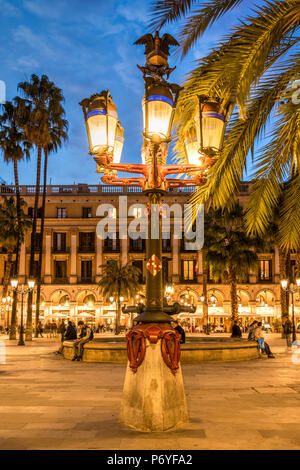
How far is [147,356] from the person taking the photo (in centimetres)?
598

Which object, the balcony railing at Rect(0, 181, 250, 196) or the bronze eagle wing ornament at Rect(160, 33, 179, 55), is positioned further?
the balcony railing at Rect(0, 181, 250, 196)

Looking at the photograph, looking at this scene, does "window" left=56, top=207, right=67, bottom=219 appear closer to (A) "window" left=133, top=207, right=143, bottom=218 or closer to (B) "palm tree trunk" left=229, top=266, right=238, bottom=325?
(A) "window" left=133, top=207, right=143, bottom=218

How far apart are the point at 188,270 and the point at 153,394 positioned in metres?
48.4

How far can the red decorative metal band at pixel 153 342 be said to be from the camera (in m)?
6.00

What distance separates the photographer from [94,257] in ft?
178

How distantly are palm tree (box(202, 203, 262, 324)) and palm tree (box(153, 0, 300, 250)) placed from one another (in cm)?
2353

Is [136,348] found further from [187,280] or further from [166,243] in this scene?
[166,243]

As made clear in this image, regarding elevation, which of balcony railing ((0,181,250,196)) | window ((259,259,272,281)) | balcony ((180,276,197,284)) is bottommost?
balcony ((180,276,197,284))

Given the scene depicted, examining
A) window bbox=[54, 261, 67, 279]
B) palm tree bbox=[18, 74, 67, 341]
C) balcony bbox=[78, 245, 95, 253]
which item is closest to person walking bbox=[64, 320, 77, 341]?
palm tree bbox=[18, 74, 67, 341]

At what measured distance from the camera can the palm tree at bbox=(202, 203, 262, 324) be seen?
103 ft

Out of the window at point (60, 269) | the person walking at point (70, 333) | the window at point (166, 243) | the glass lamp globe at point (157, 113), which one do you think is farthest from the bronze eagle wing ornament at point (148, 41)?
the window at point (60, 269)

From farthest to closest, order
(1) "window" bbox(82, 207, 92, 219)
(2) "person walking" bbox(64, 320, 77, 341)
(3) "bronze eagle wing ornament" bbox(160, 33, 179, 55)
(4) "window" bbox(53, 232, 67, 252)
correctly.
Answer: (4) "window" bbox(53, 232, 67, 252) < (1) "window" bbox(82, 207, 92, 219) < (2) "person walking" bbox(64, 320, 77, 341) < (3) "bronze eagle wing ornament" bbox(160, 33, 179, 55)
